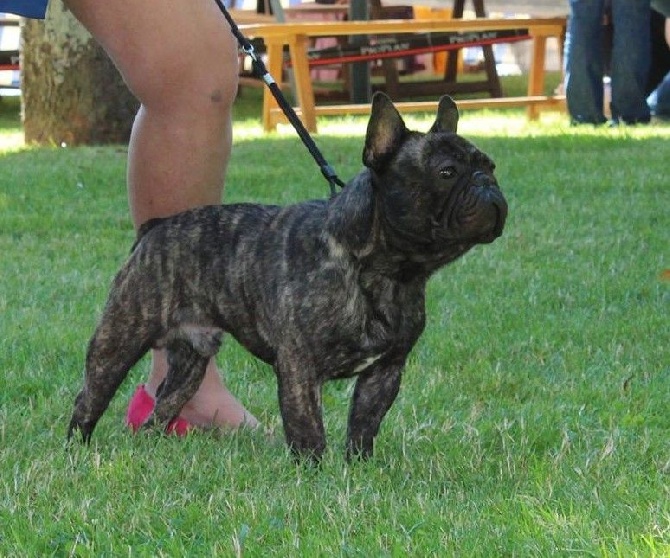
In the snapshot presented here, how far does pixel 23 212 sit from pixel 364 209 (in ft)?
20.9

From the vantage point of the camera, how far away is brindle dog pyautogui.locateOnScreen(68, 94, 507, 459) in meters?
3.97

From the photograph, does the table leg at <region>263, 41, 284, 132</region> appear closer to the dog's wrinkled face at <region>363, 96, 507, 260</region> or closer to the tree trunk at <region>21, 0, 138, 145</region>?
the tree trunk at <region>21, 0, 138, 145</region>

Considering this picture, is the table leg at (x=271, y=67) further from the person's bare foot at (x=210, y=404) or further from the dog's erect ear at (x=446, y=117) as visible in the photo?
the dog's erect ear at (x=446, y=117)

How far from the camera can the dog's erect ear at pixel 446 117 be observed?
425cm

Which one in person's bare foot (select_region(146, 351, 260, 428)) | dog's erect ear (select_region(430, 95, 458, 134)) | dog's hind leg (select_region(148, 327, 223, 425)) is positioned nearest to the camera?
dog's erect ear (select_region(430, 95, 458, 134))

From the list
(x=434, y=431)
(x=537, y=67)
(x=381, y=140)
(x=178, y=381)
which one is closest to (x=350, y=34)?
(x=537, y=67)

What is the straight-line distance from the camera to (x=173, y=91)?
450 cm

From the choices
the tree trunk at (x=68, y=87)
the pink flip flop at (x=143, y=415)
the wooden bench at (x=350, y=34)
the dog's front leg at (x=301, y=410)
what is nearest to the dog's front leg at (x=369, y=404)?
the dog's front leg at (x=301, y=410)

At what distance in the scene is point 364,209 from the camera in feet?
13.4

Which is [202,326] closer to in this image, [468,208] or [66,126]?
[468,208]

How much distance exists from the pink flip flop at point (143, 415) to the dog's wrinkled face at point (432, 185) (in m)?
1.30

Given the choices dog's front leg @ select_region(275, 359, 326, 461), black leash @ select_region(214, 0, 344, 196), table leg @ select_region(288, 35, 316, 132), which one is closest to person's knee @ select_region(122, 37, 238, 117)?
black leash @ select_region(214, 0, 344, 196)

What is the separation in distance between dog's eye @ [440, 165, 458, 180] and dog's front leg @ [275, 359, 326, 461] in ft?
2.22

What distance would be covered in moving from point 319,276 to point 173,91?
82 cm
